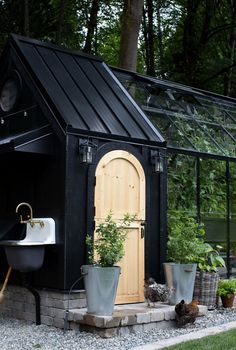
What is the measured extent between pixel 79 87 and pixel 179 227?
8.25 feet

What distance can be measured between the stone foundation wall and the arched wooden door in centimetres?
71

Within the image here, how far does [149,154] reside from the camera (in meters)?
7.79

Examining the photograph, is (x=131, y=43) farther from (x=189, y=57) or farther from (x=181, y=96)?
(x=189, y=57)

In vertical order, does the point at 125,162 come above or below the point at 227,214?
above

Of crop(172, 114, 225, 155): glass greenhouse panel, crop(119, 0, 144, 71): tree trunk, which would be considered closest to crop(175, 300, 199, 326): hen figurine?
crop(172, 114, 225, 155): glass greenhouse panel

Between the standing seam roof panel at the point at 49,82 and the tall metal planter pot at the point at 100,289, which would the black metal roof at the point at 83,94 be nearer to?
the standing seam roof panel at the point at 49,82

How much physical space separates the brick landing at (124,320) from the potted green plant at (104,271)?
141mm

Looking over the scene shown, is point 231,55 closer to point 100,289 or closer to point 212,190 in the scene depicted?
point 212,190

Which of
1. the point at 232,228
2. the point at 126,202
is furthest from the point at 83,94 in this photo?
the point at 232,228

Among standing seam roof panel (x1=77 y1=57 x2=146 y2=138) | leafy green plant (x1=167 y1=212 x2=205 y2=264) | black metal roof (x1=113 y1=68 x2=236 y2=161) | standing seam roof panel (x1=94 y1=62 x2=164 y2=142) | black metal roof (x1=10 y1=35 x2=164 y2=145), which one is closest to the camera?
black metal roof (x1=10 y1=35 x2=164 y2=145)

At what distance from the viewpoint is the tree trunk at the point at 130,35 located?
1171cm

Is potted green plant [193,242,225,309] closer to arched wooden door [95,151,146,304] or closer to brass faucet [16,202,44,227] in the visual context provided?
arched wooden door [95,151,146,304]

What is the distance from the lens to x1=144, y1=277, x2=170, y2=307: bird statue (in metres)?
7.00

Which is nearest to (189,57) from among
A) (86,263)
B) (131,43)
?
(131,43)
